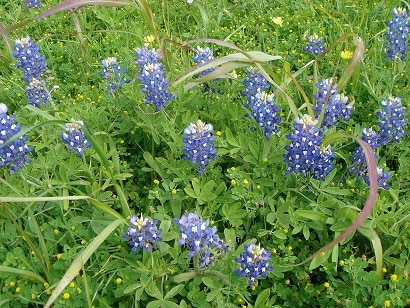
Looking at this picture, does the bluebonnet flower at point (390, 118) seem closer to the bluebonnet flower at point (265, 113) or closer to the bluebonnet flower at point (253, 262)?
the bluebonnet flower at point (265, 113)

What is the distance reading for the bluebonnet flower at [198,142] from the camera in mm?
2189

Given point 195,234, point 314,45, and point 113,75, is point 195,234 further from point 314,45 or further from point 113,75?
point 314,45

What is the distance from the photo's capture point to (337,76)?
3.29m

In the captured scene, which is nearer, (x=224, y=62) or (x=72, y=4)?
(x=224, y=62)

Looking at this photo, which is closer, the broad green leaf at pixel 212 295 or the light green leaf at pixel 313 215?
the broad green leaf at pixel 212 295

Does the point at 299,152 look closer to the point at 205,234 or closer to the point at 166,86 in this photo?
the point at 205,234

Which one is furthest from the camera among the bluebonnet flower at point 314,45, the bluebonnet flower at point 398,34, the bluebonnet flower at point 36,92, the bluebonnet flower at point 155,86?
the bluebonnet flower at point 314,45

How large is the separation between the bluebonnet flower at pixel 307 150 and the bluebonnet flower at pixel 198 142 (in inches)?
13.0

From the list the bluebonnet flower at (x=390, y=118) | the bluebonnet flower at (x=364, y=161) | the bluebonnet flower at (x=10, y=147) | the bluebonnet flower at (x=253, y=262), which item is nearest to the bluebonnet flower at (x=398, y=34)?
the bluebonnet flower at (x=390, y=118)

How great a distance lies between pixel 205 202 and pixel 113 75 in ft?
3.19

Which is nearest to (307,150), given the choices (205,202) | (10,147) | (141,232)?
(205,202)

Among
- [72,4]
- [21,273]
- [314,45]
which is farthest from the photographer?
[314,45]

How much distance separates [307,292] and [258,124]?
2.56 ft

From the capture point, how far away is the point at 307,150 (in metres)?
2.13
